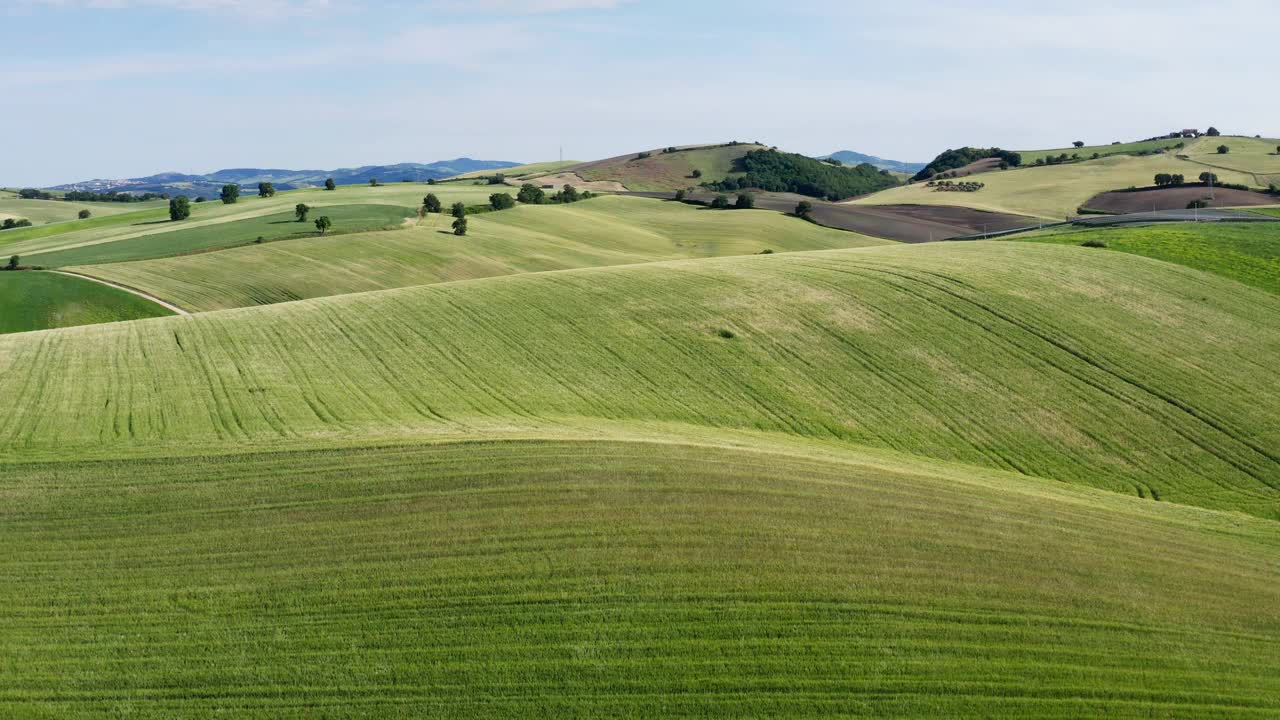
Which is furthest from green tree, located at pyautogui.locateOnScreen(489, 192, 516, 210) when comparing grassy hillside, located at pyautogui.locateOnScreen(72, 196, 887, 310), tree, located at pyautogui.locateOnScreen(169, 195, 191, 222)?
tree, located at pyautogui.locateOnScreen(169, 195, 191, 222)

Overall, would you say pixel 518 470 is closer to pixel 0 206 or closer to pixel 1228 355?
pixel 1228 355

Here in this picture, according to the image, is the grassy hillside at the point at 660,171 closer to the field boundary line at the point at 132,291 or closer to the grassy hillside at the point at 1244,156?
the grassy hillside at the point at 1244,156

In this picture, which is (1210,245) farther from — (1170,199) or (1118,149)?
(1118,149)

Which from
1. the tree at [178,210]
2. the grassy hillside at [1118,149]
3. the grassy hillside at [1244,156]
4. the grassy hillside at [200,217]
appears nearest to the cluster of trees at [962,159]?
the grassy hillside at [1118,149]

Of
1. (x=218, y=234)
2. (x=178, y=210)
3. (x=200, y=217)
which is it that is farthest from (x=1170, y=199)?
(x=178, y=210)

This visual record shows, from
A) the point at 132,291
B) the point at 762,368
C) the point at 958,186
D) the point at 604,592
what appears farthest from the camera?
the point at 958,186

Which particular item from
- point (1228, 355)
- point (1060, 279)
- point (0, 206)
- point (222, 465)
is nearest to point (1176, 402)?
point (1228, 355)
